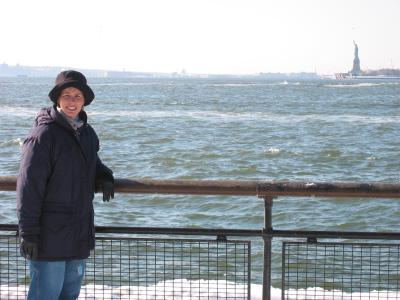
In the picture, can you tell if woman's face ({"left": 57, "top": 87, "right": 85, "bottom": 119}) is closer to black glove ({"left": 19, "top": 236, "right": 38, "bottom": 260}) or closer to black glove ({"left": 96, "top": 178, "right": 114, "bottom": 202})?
black glove ({"left": 96, "top": 178, "right": 114, "bottom": 202})

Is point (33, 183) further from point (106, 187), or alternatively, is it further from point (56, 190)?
point (106, 187)

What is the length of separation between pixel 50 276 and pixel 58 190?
18.7 inches

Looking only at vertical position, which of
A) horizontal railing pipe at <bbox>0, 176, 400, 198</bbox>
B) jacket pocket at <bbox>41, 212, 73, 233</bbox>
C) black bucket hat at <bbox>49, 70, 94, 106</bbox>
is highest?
black bucket hat at <bbox>49, 70, 94, 106</bbox>

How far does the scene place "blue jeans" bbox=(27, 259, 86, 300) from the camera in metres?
4.06

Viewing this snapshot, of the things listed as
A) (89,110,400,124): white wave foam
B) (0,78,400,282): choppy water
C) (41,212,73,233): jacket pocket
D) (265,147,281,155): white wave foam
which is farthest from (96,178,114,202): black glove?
(89,110,400,124): white wave foam

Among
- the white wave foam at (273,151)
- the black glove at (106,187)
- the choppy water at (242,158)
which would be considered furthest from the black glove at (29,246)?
the white wave foam at (273,151)

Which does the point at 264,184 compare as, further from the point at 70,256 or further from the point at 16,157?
the point at 16,157

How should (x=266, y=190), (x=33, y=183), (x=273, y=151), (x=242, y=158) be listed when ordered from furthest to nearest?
(x=273, y=151), (x=242, y=158), (x=266, y=190), (x=33, y=183)

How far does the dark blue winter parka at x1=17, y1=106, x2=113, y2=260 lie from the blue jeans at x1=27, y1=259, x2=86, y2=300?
0.07 m

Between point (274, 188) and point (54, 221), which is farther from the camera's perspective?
point (274, 188)

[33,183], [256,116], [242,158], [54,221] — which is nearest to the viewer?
[33,183]

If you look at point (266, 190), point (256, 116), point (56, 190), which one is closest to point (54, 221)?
point (56, 190)

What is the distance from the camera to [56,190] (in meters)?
4.00

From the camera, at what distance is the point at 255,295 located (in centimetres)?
538
